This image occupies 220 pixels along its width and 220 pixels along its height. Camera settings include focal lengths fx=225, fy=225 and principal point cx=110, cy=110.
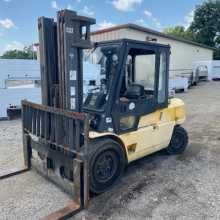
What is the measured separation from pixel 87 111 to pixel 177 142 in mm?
2392

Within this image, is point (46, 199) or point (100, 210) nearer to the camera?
point (100, 210)

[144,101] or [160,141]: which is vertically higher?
[144,101]

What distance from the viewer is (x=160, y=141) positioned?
427 cm

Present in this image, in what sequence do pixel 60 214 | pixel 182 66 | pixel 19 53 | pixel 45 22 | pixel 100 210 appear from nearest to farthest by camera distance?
1. pixel 60 214
2. pixel 100 210
3. pixel 45 22
4. pixel 182 66
5. pixel 19 53

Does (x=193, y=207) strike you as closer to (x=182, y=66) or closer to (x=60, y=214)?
(x=60, y=214)

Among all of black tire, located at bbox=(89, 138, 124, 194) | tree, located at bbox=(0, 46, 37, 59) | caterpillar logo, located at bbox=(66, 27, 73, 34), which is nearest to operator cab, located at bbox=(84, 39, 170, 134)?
black tire, located at bbox=(89, 138, 124, 194)

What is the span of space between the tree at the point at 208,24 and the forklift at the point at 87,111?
1317 inches

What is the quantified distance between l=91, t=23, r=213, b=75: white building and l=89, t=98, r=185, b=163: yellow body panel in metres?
11.3

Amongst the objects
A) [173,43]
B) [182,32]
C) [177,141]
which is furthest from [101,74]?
[182,32]

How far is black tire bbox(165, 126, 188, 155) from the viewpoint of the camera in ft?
15.8

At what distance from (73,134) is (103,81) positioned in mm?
968

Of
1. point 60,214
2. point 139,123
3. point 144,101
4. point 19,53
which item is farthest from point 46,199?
point 19,53

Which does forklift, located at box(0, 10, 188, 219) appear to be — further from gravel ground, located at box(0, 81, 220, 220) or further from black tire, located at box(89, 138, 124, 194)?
gravel ground, located at box(0, 81, 220, 220)

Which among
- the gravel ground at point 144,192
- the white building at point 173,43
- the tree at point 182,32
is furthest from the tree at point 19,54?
the gravel ground at point 144,192
